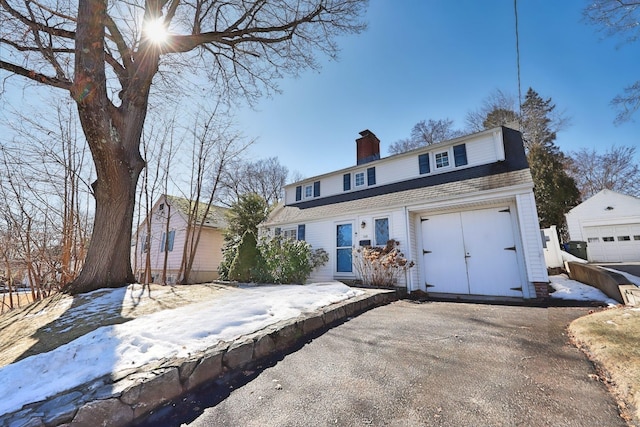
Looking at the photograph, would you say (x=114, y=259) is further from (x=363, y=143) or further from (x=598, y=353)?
(x=363, y=143)

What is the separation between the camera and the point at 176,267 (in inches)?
563

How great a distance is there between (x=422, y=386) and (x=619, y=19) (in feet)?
35.6

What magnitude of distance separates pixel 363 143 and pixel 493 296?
7.61 meters

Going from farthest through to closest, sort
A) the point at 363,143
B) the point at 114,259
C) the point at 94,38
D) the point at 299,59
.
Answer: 1. the point at 363,143
2. the point at 299,59
3. the point at 114,259
4. the point at 94,38

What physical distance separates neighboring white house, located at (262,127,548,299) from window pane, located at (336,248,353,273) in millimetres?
32

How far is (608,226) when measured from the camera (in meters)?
14.8

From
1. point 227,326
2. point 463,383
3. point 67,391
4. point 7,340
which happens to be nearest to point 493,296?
point 463,383

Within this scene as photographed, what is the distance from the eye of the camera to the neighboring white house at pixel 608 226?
46.3 ft

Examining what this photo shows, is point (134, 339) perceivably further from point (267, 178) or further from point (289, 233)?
point (267, 178)

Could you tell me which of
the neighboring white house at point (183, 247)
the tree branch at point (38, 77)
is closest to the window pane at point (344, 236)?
the tree branch at point (38, 77)

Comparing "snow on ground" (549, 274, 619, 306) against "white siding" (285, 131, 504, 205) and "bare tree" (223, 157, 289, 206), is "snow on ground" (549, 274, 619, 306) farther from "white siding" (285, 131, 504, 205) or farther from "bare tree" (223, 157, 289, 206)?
"bare tree" (223, 157, 289, 206)

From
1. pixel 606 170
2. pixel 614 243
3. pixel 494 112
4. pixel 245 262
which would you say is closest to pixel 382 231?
pixel 245 262

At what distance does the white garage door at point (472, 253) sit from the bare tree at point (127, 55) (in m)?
6.27

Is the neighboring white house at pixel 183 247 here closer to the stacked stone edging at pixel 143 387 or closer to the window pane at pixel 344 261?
the window pane at pixel 344 261
